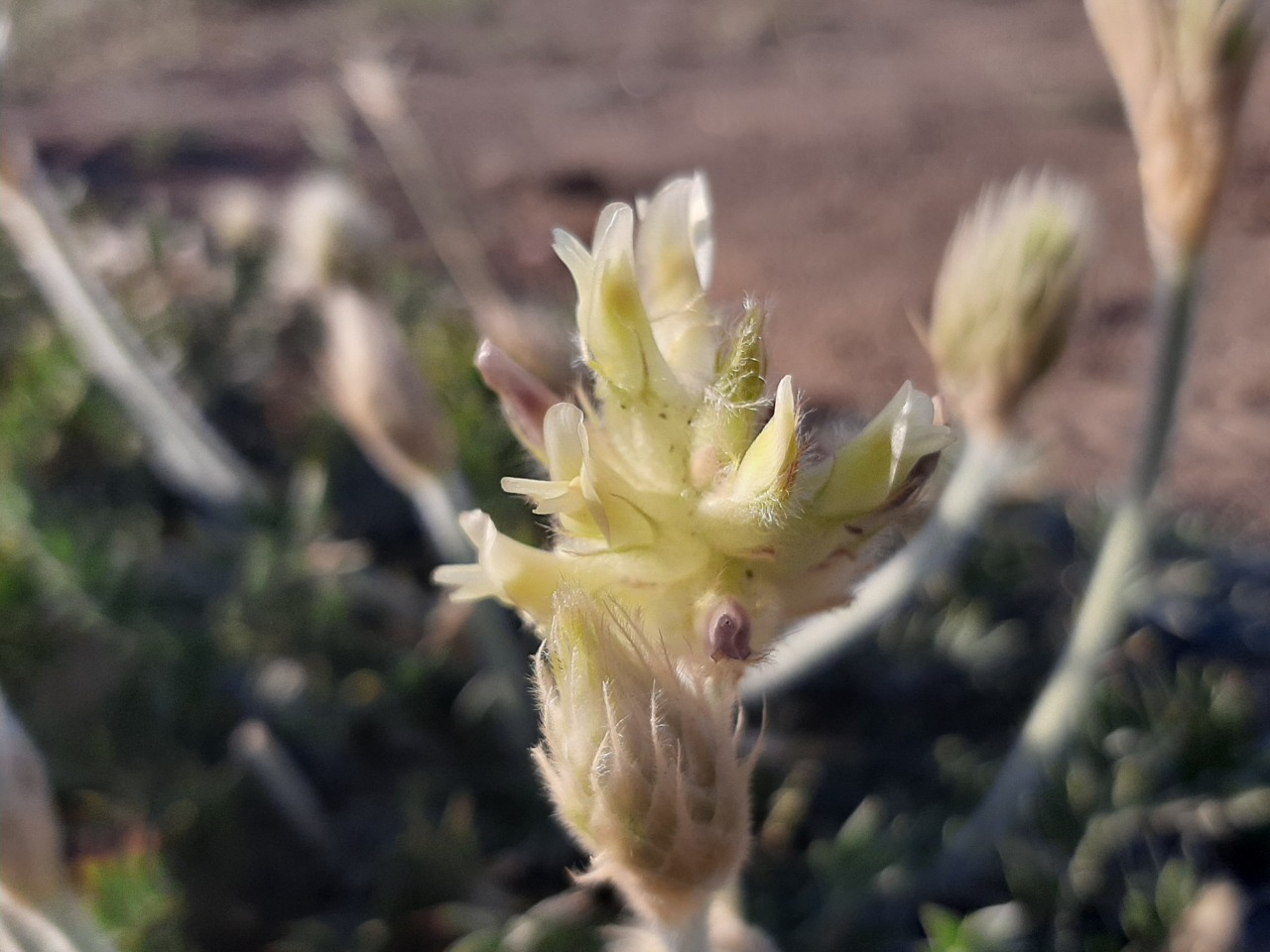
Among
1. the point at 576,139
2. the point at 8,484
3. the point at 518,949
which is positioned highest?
the point at 576,139

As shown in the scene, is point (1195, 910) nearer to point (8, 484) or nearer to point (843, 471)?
point (843, 471)

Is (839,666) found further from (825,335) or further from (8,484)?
(825,335)

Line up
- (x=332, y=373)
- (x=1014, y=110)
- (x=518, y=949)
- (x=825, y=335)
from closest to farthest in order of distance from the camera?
(x=518, y=949) → (x=332, y=373) → (x=825, y=335) → (x=1014, y=110)

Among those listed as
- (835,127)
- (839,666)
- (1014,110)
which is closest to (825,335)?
(839,666)

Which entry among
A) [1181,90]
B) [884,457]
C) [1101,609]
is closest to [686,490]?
[884,457]

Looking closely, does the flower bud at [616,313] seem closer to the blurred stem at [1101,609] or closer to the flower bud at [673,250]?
the flower bud at [673,250]

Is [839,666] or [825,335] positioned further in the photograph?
[825,335]

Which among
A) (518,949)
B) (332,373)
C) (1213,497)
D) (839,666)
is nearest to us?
(518,949)

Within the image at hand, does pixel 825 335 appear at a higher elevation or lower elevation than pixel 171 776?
higher
